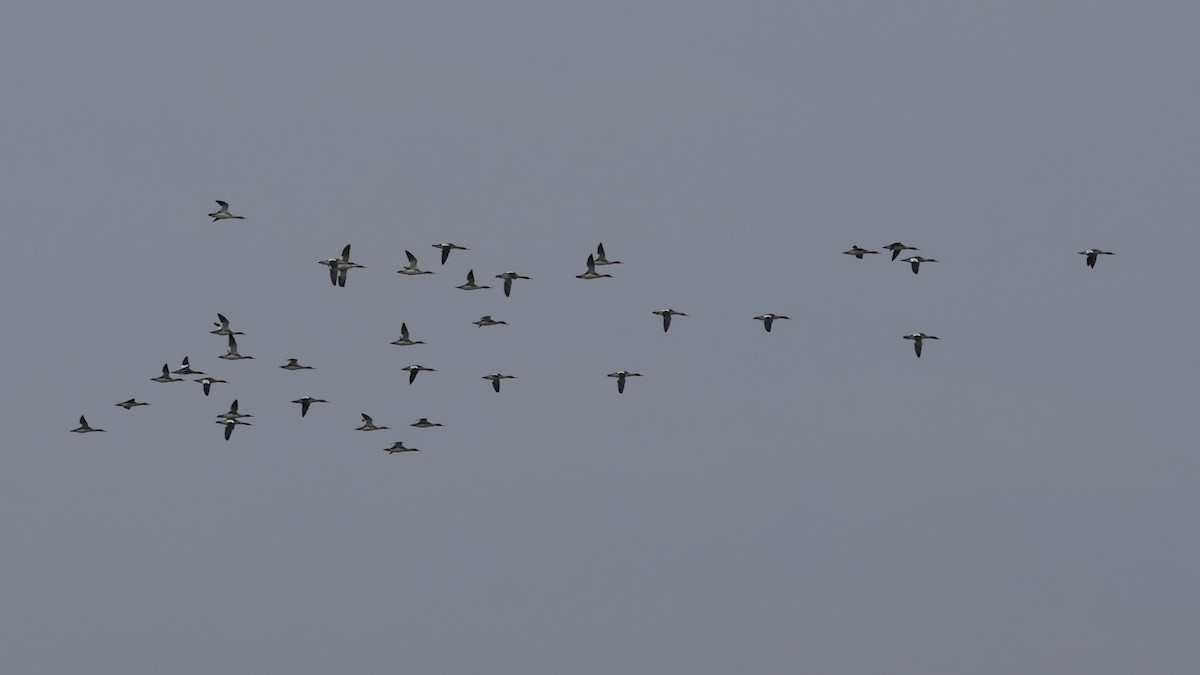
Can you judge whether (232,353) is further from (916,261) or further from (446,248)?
(916,261)

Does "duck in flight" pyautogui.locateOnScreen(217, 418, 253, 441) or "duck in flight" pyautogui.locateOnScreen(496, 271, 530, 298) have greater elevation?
"duck in flight" pyautogui.locateOnScreen(496, 271, 530, 298)

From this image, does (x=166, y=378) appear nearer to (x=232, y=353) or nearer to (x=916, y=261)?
(x=232, y=353)

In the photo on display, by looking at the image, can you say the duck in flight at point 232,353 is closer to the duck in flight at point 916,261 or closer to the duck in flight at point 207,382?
the duck in flight at point 207,382

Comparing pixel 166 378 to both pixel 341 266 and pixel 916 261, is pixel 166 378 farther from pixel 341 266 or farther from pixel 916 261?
pixel 916 261

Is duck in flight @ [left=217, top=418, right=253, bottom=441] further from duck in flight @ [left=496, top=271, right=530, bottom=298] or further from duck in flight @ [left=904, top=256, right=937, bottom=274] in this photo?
duck in flight @ [left=904, top=256, right=937, bottom=274]

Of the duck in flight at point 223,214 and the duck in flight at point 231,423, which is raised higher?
the duck in flight at point 223,214

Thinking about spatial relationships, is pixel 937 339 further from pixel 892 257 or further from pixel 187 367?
pixel 187 367

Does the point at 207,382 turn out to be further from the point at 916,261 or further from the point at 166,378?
the point at 916,261

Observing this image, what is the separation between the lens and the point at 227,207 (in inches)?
5256

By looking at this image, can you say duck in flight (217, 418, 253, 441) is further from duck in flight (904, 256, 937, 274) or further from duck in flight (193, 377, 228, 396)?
duck in flight (904, 256, 937, 274)

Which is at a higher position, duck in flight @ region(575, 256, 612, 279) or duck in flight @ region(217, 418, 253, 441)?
duck in flight @ region(575, 256, 612, 279)

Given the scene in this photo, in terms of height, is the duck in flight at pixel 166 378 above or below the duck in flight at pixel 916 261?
below

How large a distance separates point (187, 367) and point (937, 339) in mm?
45993

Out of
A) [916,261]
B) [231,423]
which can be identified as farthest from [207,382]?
[916,261]
